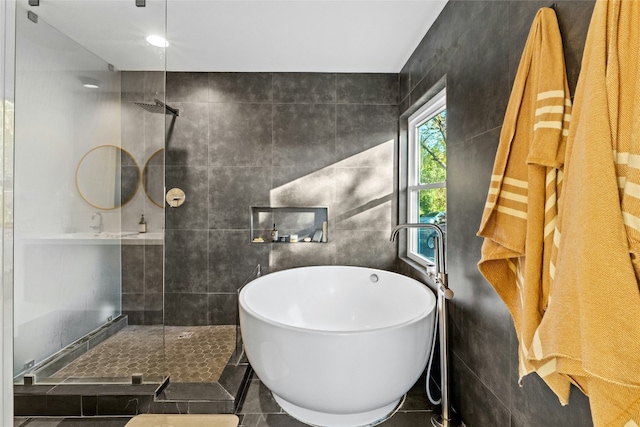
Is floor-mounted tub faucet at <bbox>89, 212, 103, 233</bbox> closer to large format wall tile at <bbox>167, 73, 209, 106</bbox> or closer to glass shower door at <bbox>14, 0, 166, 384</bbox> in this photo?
glass shower door at <bbox>14, 0, 166, 384</bbox>

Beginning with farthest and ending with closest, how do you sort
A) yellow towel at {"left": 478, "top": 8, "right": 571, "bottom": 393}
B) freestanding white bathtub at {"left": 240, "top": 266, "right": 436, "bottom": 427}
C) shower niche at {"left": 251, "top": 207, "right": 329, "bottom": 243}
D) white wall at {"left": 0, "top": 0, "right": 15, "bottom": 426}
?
shower niche at {"left": 251, "top": 207, "right": 329, "bottom": 243}
freestanding white bathtub at {"left": 240, "top": 266, "right": 436, "bottom": 427}
yellow towel at {"left": 478, "top": 8, "right": 571, "bottom": 393}
white wall at {"left": 0, "top": 0, "right": 15, "bottom": 426}

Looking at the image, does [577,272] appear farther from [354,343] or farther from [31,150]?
[31,150]

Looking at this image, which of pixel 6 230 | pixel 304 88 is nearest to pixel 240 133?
pixel 304 88

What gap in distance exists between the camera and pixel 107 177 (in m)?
1.37

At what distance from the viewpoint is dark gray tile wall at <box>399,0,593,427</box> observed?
1.13m

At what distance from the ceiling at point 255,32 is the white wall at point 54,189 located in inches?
6.3

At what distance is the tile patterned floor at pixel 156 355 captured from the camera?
1.38m

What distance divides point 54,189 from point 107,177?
55 cm

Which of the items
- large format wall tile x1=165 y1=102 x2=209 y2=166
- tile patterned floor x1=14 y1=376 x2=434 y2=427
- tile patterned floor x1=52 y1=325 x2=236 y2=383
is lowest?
tile patterned floor x1=14 y1=376 x2=434 y2=427

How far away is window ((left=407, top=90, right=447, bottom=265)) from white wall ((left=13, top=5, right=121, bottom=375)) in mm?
1871

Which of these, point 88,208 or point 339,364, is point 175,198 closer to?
point 88,208

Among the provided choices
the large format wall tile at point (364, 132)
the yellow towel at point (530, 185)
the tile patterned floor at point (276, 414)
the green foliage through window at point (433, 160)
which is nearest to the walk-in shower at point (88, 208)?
the tile patterned floor at point (276, 414)

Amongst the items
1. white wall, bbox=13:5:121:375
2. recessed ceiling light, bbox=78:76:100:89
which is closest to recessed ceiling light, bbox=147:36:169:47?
white wall, bbox=13:5:121:375

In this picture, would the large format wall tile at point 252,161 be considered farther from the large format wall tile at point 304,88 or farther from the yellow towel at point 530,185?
the yellow towel at point 530,185
